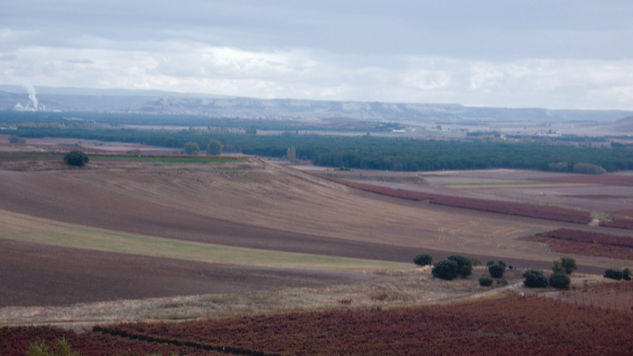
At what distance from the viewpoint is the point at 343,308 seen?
1172 inches

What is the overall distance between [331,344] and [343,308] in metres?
5.94

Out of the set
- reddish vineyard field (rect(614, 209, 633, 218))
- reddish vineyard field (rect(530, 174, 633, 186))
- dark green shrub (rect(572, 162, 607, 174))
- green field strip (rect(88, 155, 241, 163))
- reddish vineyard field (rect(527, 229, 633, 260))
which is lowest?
reddish vineyard field (rect(527, 229, 633, 260))

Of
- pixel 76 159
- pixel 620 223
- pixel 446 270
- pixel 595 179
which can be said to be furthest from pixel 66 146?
pixel 446 270

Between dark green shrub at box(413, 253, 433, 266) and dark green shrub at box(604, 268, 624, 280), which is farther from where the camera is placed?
dark green shrub at box(413, 253, 433, 266)

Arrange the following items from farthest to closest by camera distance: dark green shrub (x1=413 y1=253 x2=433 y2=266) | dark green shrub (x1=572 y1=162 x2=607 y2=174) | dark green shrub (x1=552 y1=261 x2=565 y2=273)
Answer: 1. dark green shrub (x1=572 y1=162 x2=607 y2=174)
2. dark green shrub (x1=413 y1=253 x2=433 y2=266)
3. dark green shrub (x1=552 y1=261 x2=565 y2=273)

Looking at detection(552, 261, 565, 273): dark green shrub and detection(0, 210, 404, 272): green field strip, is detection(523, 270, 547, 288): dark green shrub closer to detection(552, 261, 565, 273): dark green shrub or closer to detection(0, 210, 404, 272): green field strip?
detection(552, 261, 565, 273): dark green shrub

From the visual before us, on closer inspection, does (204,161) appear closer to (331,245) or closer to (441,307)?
(331,245)

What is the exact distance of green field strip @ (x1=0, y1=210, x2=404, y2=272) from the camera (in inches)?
1601

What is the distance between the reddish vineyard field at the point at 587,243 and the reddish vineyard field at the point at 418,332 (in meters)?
21.5

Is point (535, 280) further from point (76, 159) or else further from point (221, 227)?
point (76, 159)

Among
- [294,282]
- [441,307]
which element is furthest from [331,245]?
[441,307]

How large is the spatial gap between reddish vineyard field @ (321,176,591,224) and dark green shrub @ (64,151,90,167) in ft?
95.1

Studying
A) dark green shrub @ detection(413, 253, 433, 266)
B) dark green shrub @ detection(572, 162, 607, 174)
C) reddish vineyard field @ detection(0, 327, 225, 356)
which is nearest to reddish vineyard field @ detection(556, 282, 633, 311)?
dark green shrub @ detection(413, 253, 433, 266)

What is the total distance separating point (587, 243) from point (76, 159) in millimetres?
45863
